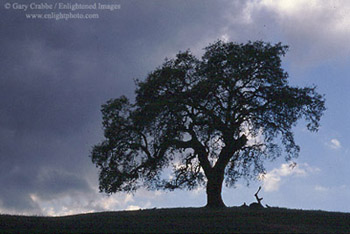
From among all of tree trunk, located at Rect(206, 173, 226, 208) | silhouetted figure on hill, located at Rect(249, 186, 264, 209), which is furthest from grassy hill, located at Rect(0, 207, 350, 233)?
tree trunk, located at Rect(206, 173, 226, 208)

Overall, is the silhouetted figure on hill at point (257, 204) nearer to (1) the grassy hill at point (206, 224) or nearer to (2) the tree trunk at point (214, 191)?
(2) the tree trunk at point (214, 191)

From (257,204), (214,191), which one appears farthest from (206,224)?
(257,204)

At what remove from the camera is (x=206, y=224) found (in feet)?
86.2

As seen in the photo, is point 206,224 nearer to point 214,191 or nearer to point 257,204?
point 214,191

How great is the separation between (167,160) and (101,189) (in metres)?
7.33

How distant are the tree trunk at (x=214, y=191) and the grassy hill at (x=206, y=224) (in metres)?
4.65

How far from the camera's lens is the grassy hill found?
24328 mm

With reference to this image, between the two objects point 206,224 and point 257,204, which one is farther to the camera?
point 257,204

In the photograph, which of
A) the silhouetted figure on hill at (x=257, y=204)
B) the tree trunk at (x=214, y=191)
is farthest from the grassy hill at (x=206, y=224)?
the tree trunk at (x=214, y=191)

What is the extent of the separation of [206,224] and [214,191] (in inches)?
451

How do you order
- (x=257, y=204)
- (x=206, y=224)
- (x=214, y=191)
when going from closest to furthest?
(x=206, y=224) < (x=214, y=191) < (x=257, y=204)

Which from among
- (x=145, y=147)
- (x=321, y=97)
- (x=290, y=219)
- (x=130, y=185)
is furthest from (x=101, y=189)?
(x=321, y=97)

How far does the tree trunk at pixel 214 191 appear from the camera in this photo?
37.4 meters

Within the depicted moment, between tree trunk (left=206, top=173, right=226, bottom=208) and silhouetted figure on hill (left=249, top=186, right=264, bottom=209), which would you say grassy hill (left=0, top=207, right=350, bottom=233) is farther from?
tree trunk (left=206, top=173, right=226, bottom=208)
